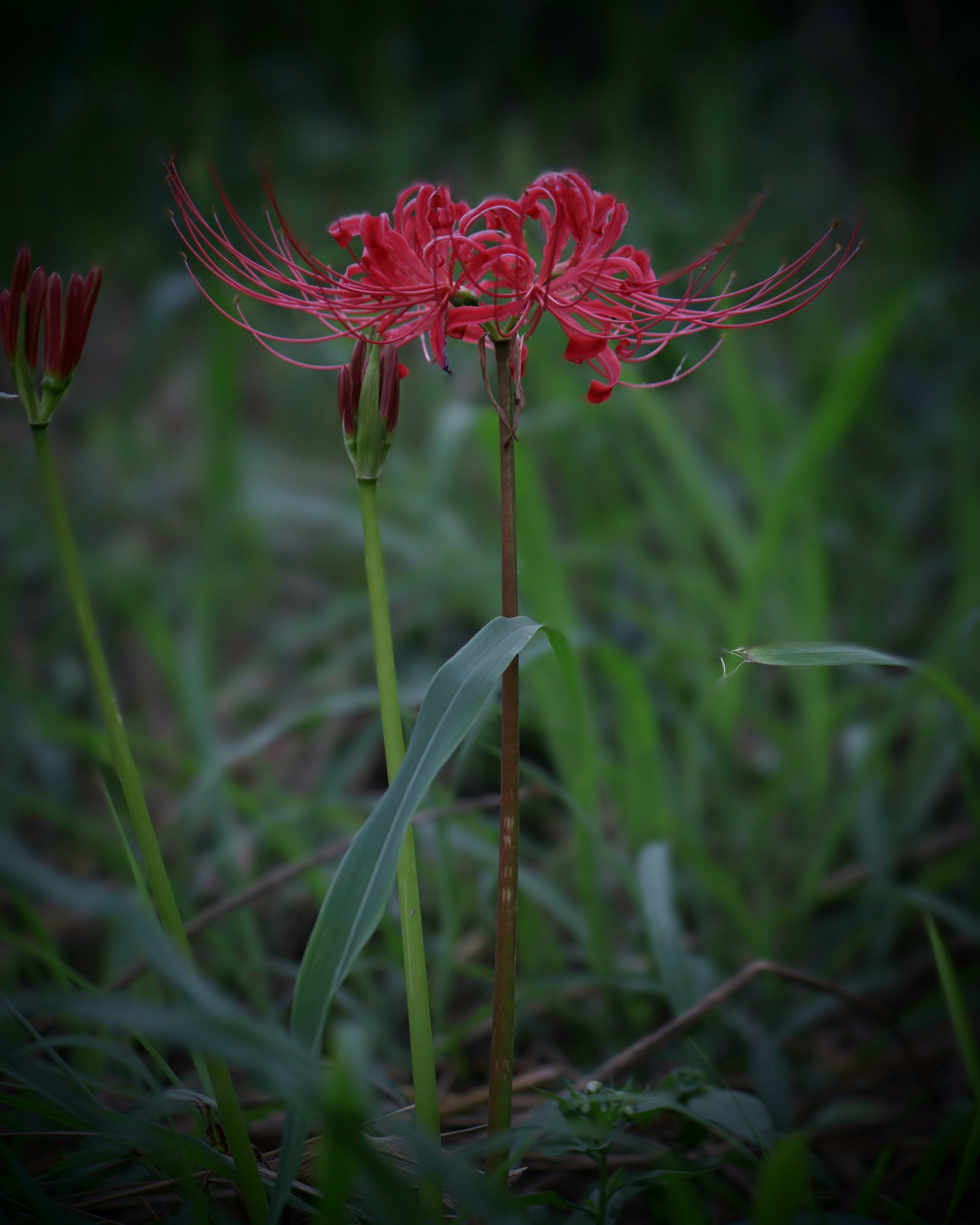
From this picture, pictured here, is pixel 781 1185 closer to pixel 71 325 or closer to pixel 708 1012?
pixel 708 1012

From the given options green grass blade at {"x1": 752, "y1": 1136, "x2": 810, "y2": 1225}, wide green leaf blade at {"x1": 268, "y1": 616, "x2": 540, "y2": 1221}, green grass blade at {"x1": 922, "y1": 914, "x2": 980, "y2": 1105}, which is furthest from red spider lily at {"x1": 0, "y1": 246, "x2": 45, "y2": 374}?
green grass blade at {"x1": 922, "y1": 914, "x2": 980, "y2": 1105}

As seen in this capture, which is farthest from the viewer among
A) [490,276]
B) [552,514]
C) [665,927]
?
[552,514]

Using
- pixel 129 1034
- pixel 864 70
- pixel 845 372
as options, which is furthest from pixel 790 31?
pixel 129 1034

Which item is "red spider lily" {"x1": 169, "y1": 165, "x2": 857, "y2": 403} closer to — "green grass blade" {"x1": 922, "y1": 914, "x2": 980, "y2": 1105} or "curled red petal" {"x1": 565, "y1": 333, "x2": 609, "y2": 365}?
"curled red petal" {"x1": 565, "y1": 333, "x2": 609, "y2": 365}

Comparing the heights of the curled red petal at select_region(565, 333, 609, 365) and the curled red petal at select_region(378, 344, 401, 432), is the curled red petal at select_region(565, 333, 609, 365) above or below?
above

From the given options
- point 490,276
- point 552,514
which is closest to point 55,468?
point 490,276

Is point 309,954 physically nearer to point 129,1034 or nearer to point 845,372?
point 129,1034
